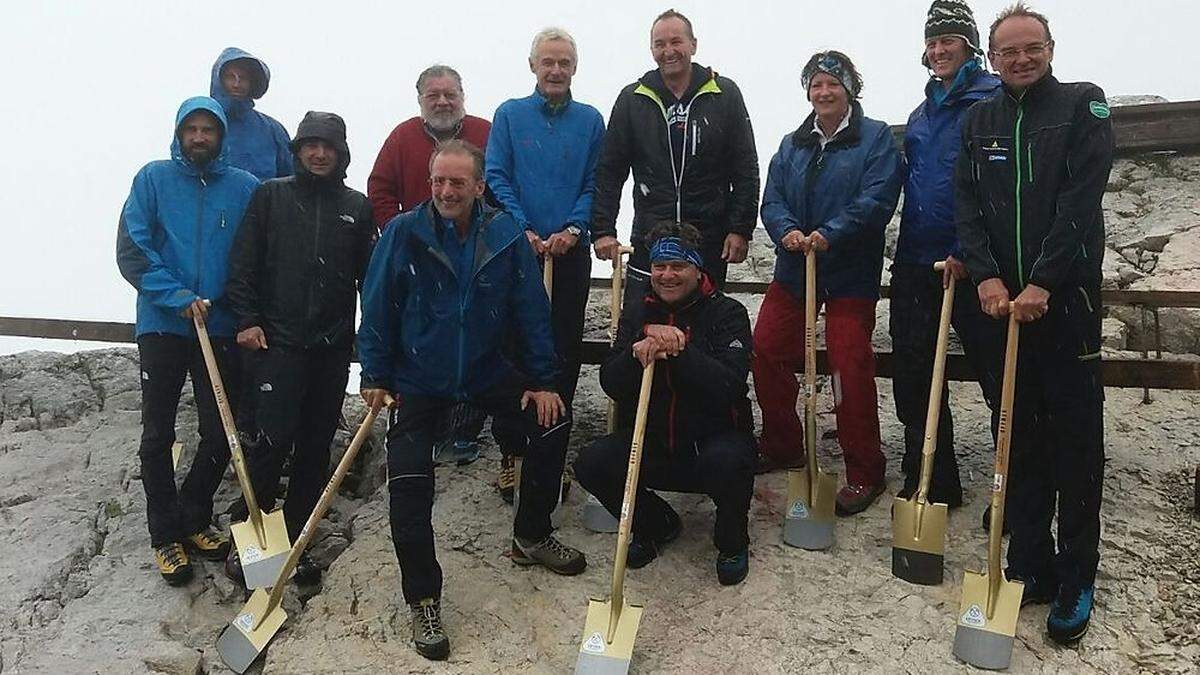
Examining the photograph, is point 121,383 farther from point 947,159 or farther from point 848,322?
point 947,159

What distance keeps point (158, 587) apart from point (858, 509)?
12.6 ft

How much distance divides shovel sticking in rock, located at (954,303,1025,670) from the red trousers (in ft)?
3.03

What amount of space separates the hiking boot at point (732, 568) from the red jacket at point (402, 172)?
2.84 meters

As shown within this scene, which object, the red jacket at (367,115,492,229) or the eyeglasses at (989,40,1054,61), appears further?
the red jacket at (367,115,492,229)

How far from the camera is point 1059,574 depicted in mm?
3734

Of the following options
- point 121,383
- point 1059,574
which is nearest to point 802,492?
point 1059,574

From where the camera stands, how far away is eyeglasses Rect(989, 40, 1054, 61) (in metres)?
3.58

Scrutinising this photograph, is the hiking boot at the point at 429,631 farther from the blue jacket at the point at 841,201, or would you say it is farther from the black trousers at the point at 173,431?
the blue jacket at the point at 841,201

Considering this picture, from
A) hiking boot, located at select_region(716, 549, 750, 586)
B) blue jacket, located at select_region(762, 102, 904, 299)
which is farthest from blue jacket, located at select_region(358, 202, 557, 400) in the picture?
blue jacket, located at select_region(762, 102, 904, 299)

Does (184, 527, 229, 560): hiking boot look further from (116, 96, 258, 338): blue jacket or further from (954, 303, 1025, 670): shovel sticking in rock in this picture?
(954, 303, 1025, 670): shovel sticking in rock

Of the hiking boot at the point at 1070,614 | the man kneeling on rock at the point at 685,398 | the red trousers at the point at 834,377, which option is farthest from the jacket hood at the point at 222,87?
the hiking boot at the point at 1070,614

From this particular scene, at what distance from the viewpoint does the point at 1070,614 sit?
3.65 m

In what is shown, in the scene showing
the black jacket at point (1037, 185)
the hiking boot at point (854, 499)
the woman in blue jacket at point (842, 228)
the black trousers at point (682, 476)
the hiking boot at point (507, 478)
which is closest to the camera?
the black jacket at point (1037, 185)

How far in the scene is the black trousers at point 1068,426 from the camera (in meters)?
3.60
